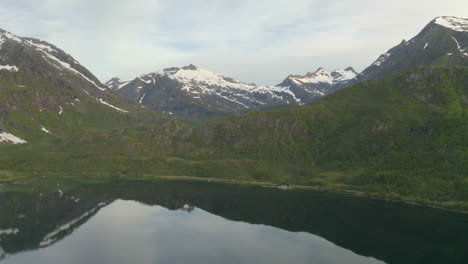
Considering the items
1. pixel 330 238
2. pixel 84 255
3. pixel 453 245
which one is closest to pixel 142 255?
pixel 84 255

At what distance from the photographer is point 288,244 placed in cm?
15962

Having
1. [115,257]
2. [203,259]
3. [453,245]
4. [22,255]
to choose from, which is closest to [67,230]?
[22,255]

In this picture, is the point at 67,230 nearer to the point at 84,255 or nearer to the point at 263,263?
the point at 84,255

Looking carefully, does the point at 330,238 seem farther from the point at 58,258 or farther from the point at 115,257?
the point at 58,258

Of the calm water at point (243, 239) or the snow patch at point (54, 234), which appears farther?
the snow patch at point (54, 234)

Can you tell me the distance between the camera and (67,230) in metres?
180

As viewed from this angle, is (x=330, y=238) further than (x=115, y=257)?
Yes

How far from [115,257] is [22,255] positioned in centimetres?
3505

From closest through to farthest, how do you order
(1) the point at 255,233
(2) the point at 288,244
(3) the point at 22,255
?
(3) the point at 22,255, (2) the point at 288,244, (1) the point at 255,233

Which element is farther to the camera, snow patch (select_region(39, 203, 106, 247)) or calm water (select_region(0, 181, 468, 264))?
snow patch (select_region(39, 203, 106, 247))

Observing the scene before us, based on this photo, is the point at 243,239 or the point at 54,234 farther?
the point at 54,234

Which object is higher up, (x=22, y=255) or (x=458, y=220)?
(x=458, y=220)

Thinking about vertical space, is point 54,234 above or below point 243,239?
below

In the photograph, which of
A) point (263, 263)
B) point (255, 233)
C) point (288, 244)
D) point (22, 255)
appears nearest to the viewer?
point (263, 263)
